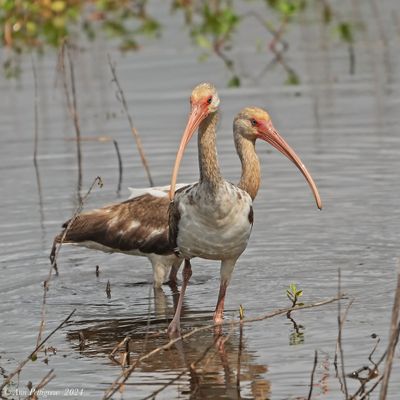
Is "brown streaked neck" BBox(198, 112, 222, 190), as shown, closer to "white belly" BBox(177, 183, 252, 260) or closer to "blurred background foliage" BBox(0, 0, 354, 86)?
"white belly" BBox(177, 183, 252, 260)

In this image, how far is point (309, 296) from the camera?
954cm

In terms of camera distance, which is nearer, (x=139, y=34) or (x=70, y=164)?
(x=70, y=164)

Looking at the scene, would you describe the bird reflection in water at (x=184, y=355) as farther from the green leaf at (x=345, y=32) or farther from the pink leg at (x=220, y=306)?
the green leaf at (x=345, y=32)

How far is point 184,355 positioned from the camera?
8422 millimetres

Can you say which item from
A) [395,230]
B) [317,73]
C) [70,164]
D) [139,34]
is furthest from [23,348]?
[139,34]

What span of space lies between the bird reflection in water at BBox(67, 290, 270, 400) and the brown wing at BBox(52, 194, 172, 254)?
55cm

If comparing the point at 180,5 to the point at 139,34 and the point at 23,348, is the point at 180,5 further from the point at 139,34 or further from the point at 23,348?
the point at 23,348

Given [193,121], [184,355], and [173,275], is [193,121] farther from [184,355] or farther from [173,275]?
[173,275]

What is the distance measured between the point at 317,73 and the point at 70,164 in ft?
14.7

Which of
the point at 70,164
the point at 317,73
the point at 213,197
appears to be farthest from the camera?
the point at 317,73

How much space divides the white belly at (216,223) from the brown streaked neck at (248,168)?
1064 mm

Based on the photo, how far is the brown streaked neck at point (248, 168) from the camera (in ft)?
31.7

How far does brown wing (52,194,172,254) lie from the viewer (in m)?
10.2

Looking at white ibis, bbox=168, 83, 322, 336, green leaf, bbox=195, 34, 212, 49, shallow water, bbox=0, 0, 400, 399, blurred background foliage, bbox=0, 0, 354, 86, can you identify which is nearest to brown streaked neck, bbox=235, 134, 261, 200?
shallow water, bbox=0, 0, 400, 399
